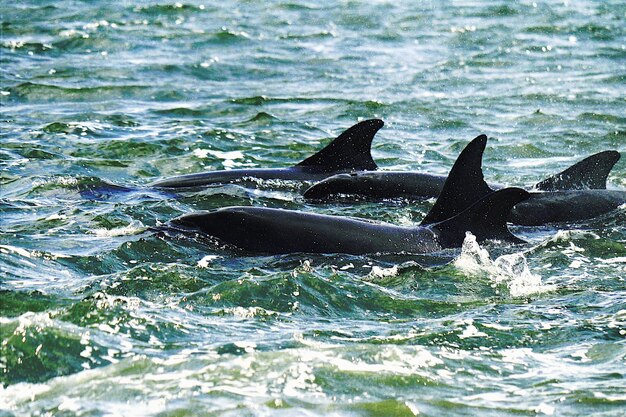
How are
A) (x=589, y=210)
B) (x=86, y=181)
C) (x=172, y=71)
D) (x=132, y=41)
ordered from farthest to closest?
(x=132, y=41)
(x=172, y=71)
(x=86, y=181)
(x=589, y=210)

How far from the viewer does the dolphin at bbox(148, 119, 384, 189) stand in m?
11.7

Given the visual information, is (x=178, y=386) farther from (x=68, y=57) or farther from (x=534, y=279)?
(x=68, y=57)

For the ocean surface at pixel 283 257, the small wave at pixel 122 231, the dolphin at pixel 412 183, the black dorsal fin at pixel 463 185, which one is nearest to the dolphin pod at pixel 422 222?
the black dorsal fin at pixel 463 185

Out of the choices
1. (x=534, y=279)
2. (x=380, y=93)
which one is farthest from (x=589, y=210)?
(x=380, y=93)

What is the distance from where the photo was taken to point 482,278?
8445 millimetres

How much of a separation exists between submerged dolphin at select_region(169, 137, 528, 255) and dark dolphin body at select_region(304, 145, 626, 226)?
140cm

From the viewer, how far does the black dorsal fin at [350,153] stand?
11961 mm

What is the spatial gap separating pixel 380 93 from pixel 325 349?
11.7m

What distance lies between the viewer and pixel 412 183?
1145 centimetres

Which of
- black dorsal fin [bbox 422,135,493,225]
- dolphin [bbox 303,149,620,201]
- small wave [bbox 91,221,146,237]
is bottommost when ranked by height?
small wave [bbox 91,221,146,237]

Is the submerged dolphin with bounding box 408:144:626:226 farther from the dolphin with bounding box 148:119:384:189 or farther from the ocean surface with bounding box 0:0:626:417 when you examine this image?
the dolphin with bounding box 148:119:384:189

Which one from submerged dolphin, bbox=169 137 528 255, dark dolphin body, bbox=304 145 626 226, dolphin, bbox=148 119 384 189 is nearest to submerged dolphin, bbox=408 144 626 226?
dark dolphin body, bbox=304 145 626 226

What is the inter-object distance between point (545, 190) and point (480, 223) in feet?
7.14

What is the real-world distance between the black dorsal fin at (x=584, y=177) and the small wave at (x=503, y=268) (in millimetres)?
2295
